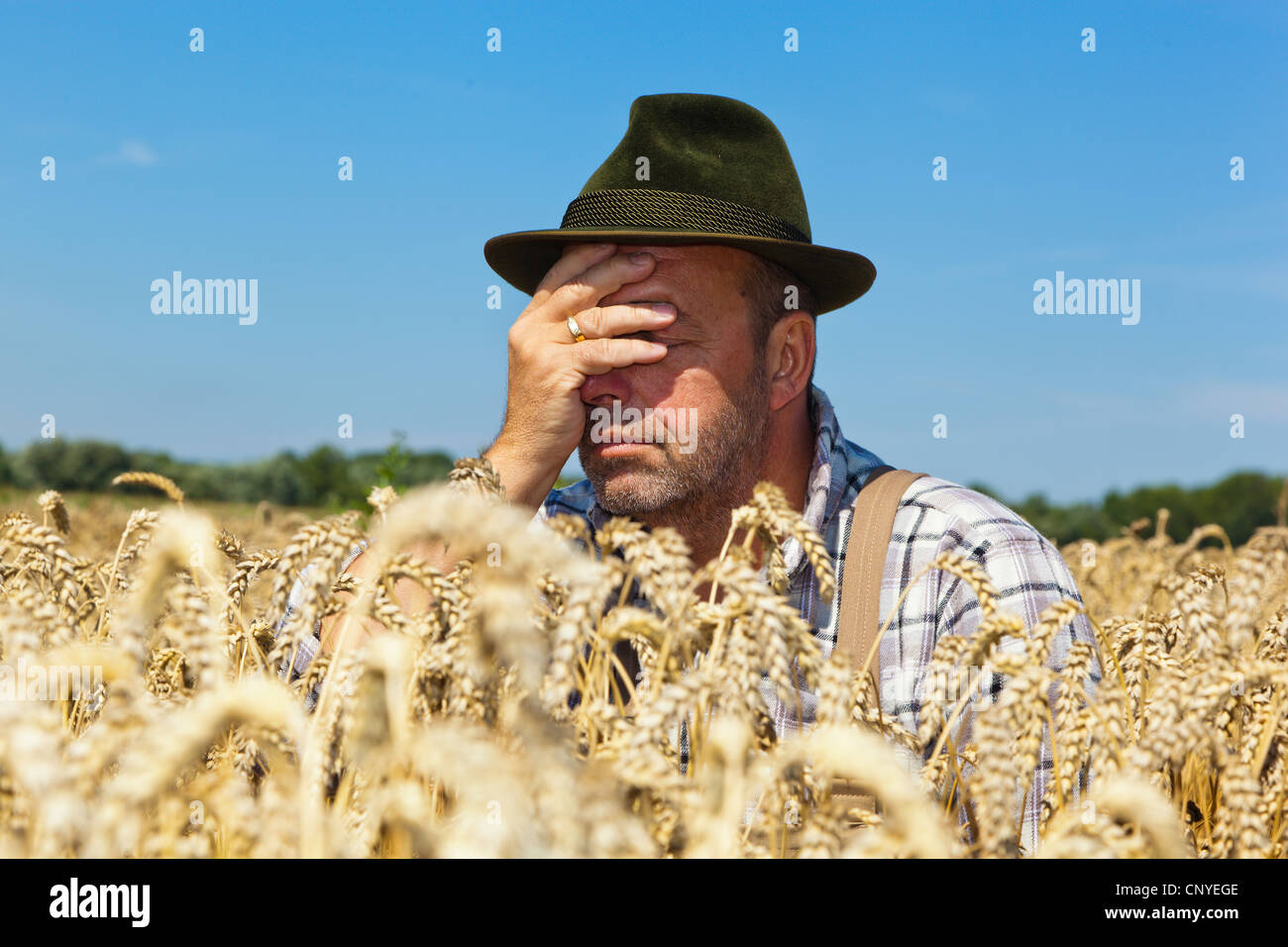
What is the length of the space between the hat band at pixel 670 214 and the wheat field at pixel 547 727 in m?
1.85

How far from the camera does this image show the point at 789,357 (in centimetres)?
427

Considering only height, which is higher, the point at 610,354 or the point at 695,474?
the point at 610,354

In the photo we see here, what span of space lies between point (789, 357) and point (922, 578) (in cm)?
120

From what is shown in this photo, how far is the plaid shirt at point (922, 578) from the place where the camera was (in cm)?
342

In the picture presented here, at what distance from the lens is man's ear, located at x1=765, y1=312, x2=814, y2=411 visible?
4145 mm

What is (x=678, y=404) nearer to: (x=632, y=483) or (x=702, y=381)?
(x=702, y=381)

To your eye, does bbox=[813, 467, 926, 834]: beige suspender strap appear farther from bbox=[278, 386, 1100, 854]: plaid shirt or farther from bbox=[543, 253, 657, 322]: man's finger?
bbox=[543, 253, 657, 322]: man's finger

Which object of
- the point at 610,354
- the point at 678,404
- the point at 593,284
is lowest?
the point at 678,404

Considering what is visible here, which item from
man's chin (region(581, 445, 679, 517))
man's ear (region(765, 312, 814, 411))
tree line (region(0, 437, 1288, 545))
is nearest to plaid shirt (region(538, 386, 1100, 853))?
man's ear (region(765, 312, 814, 411))

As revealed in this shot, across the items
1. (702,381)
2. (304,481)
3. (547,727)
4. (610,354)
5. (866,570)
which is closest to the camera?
(547,727)

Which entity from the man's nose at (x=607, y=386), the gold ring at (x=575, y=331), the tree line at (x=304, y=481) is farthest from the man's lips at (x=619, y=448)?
the tree line at (x=304, y=481)

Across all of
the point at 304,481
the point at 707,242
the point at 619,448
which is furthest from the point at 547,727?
the point at 304,481
